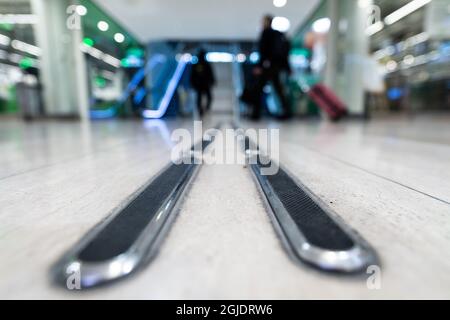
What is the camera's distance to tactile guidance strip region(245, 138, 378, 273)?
0.37 m

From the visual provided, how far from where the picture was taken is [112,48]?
322 inches

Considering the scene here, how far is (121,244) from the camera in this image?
40cm

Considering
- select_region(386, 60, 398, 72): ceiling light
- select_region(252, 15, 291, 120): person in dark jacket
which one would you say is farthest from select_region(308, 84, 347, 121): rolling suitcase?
select_region(386, 60, 398, 72): ceiling light

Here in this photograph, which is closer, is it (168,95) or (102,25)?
(102,25)

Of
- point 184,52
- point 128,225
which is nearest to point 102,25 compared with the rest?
point 184,52

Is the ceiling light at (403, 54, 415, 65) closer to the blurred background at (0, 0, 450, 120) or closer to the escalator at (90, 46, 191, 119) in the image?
the blurred background at (0, 0, 450, 120)

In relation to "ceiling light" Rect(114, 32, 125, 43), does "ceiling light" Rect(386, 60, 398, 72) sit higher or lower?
lower

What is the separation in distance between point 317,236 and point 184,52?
40.2ft

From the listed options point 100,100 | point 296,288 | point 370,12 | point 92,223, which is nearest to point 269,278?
point 296,288

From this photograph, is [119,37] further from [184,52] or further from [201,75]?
[201,75]

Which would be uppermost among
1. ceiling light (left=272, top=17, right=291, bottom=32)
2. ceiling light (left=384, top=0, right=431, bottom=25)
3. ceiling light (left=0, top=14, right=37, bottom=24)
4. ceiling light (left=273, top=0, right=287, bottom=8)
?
ceiling light (left=272, top=17, right=291, bottom=32)

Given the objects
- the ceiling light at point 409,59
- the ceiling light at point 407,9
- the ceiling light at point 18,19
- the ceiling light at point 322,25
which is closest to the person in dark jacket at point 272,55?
the ceiling light at point 322,25

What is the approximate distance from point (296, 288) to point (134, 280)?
0.20m
